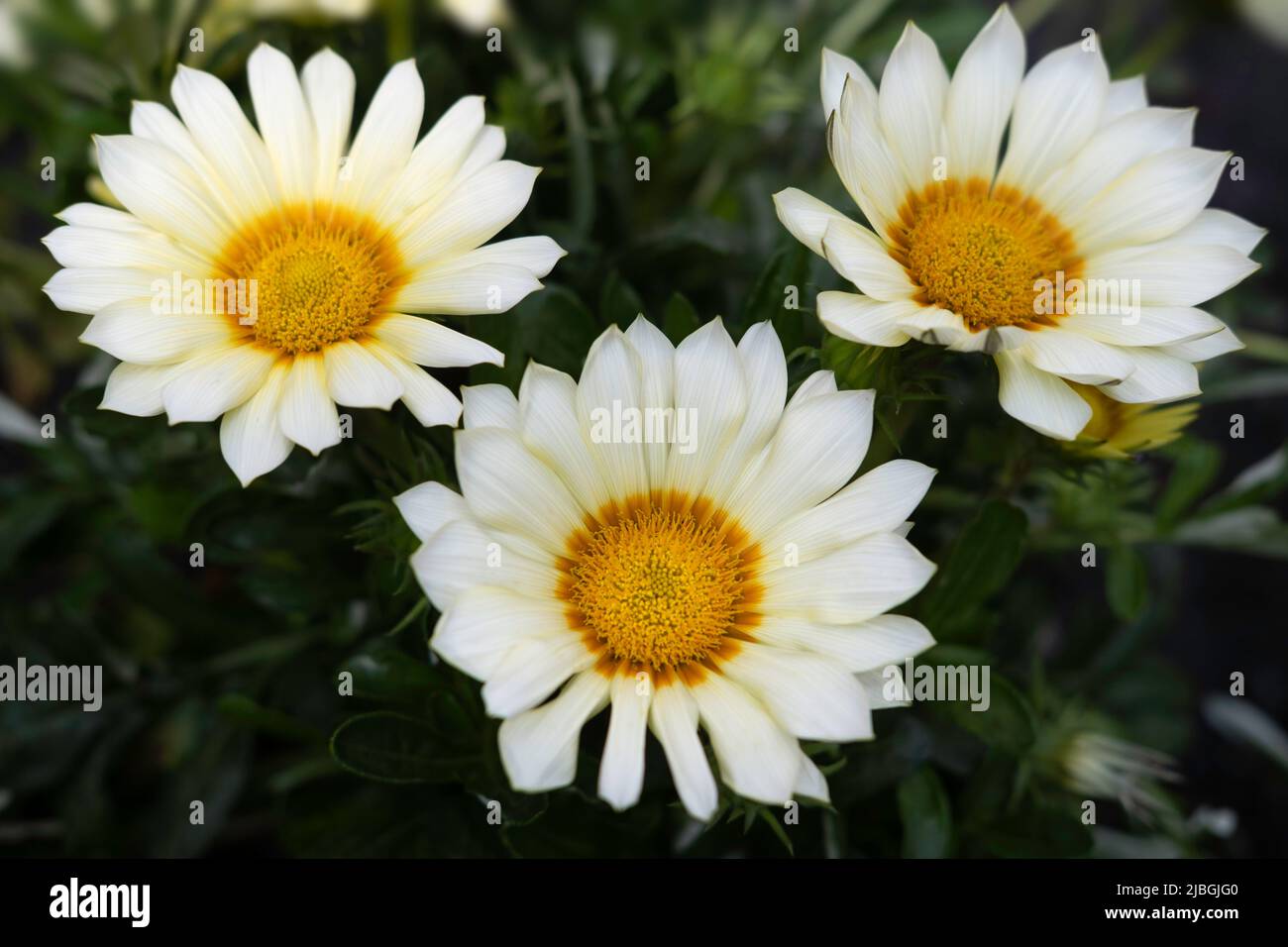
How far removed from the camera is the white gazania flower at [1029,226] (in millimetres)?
727

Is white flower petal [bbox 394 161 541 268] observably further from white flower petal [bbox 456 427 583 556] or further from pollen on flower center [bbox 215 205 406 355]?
white flower petal [bbox 456 427 583 556]

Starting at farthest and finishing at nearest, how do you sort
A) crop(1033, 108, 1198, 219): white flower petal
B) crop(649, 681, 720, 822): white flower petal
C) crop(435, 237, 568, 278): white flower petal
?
1. crop(1033, 108, 1198, 219): white flower petal
2. crop(435, 237, 568, 278): white flower petal
3. crop(649, 681, 720, 822): white flower petal

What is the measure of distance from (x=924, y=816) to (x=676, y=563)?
35 centimetres

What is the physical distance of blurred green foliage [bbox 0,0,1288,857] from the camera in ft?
2.85

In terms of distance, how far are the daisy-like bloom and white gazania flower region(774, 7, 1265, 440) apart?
4 centimetres

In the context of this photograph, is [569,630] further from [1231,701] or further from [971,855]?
[1231,701]

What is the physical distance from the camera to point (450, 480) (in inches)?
32.1

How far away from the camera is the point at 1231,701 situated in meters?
1.45

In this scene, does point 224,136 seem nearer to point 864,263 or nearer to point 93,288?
point 93,288

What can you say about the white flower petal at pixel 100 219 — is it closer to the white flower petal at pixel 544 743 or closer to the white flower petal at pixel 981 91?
the white flower petal at pixel 544 743

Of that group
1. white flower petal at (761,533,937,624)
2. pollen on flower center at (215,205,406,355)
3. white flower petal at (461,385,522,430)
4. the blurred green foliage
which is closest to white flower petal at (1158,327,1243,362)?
the blurred green foliage

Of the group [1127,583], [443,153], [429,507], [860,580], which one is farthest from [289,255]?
[1127,583]
